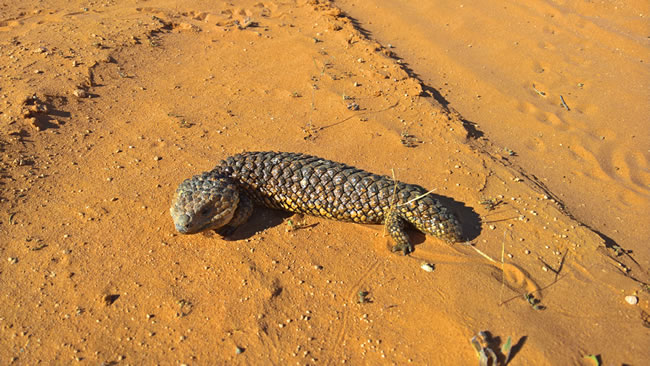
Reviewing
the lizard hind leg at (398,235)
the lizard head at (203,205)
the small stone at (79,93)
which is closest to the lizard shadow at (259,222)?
the lizard head at (203,205)

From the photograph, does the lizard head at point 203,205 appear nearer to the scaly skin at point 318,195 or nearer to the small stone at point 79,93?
the scaly skin at point 318,195

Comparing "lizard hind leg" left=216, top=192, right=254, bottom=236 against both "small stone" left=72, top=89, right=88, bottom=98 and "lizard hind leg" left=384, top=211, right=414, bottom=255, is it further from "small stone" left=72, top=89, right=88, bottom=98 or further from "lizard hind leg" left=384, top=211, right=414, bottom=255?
"small stone" left=72, top=89, right=88, bottom=98

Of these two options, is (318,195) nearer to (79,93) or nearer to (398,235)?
(398,235)

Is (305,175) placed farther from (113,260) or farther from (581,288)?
(581,288)

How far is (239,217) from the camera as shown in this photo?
13.2 feet

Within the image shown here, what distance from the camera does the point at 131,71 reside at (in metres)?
6.48

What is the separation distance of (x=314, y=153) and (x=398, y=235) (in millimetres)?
1744

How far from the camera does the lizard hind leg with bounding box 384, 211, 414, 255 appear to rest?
3.89 metres

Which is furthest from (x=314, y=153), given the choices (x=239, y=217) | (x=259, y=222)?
(x=239, y=217)

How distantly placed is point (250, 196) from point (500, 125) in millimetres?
4270

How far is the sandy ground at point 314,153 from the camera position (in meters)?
3.23

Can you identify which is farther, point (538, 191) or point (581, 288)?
point (538, 191)

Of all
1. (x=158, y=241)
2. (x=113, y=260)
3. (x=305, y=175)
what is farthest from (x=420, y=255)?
(x=113, y=260)

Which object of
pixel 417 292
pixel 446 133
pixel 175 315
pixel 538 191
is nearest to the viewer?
pixel 175 315
